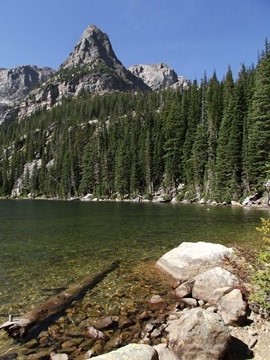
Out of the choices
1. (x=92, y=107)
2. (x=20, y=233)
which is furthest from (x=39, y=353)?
(x=92, y=107)

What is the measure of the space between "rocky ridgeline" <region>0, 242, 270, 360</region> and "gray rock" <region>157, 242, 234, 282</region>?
2161 mm

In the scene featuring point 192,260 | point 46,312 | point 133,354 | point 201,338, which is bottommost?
point 46,312

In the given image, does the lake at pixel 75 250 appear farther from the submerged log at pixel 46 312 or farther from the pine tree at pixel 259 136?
the pine tree at pixel 259 136

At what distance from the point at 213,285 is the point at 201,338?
5.19m

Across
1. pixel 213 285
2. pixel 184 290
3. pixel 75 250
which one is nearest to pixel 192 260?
pixel 184 290

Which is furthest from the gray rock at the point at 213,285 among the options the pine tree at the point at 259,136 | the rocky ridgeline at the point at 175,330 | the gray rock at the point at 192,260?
the pine tree at the point at 259,136

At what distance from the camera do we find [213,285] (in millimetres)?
14555

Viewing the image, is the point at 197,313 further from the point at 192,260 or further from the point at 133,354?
the point at 192,260

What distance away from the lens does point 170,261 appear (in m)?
19.3

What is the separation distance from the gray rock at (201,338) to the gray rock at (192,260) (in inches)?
305

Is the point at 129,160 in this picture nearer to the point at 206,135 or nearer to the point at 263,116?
the point at 206,135

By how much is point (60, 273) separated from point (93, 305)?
18.1 feet

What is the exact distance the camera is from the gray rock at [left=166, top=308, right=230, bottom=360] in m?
9.46

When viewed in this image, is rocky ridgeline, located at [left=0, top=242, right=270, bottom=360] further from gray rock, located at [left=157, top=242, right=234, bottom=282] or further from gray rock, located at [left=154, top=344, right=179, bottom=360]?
gray rock, located at [left=157, top=242, right=234, bottom=282]
